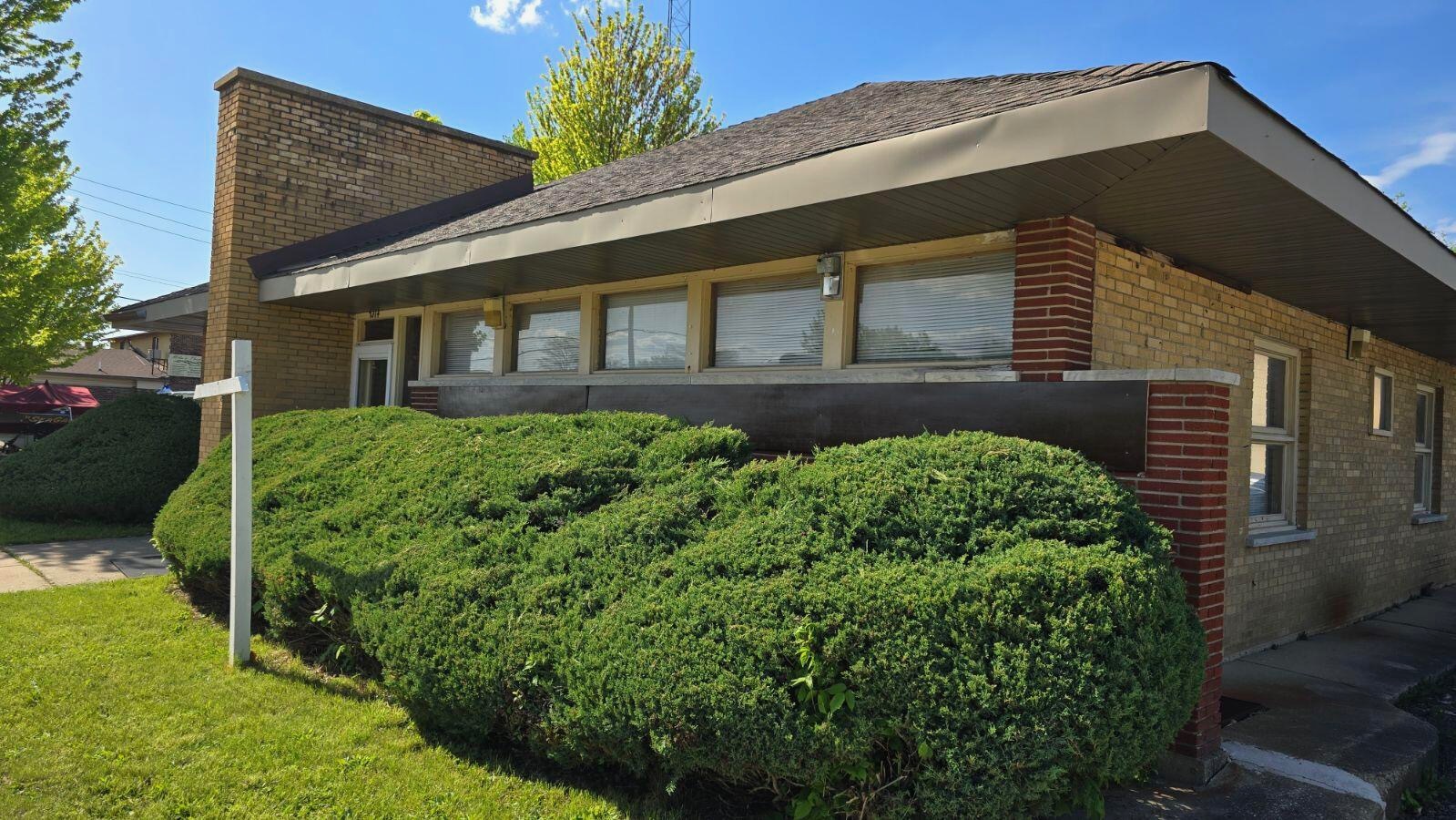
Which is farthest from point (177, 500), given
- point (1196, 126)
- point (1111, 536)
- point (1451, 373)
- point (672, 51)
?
point (672, 51)

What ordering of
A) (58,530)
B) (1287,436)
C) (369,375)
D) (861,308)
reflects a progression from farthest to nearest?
(369,375)
(58,530)
(1287,436)
(861,308)

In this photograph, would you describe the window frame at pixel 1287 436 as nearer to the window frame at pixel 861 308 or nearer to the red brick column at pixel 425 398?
the window frame at pixel 861 308

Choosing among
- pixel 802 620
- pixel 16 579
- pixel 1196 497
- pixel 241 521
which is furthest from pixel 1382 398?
pixel 16 579

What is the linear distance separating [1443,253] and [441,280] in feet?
26.2

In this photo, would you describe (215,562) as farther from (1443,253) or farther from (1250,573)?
(1443,253)

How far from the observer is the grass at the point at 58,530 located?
32.1 ft

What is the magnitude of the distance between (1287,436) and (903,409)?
4.42 m

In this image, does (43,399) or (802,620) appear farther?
(43,399)

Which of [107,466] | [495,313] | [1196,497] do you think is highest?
[495,313]

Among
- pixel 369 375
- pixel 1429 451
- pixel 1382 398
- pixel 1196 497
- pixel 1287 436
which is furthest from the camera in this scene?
pixel 369 375

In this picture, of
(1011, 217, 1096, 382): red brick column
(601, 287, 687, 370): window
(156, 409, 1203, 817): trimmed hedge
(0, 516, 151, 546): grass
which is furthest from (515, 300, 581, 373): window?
(0, 516, 151, 546): grass

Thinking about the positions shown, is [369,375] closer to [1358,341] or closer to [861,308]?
[861,308]

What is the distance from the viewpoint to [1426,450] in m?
11.0

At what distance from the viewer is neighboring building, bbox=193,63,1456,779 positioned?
432cm
